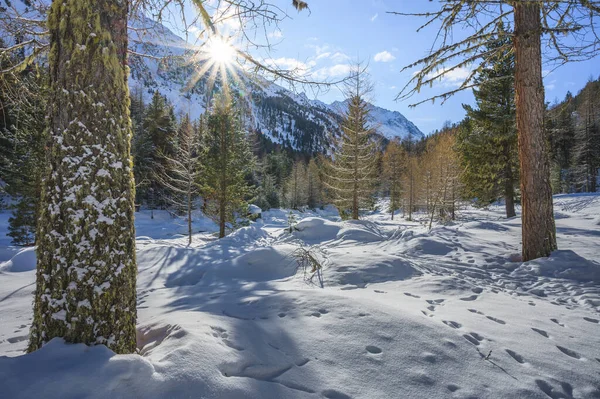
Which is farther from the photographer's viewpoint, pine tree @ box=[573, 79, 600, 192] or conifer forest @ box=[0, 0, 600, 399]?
pine tree @ box=[573, 79, 600, 192]

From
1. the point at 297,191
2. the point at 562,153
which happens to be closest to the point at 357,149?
the point at 297,191

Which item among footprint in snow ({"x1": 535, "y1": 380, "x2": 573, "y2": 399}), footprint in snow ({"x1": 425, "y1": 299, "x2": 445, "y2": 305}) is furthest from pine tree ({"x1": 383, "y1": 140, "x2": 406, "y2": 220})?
footprint in snow ({"x1": 535, "y1": 380, "x2": 573, "y2": 399})

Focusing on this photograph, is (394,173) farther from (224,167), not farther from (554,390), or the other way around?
(554,390)

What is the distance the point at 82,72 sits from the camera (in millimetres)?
2010

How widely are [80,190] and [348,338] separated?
2.44 m

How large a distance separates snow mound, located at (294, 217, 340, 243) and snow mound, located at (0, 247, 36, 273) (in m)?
7.59

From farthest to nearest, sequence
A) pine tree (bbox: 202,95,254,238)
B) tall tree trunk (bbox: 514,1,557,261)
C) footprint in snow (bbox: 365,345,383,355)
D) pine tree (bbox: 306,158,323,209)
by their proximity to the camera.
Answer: pine tree (bbox: 306,158,323,209) → pine tree (bbox: 202,95,254,238) → tall tree trunk (bbox: 514,1,557,261) → footprint in snow (bbox: 365,345,383,355)

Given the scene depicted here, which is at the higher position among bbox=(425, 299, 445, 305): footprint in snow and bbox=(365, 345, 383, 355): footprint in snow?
bbox=(365, 345, 383, 355): footprint in snow

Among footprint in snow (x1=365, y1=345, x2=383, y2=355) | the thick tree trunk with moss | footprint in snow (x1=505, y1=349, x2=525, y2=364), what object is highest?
the thick tree trunk with moss

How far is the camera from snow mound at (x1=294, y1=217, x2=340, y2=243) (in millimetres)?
9966

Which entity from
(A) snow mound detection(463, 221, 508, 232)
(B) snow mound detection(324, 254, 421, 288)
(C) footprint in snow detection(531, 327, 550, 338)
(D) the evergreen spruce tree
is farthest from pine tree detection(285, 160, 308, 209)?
(C) footprint in snow detection(531, 327, 550, 338)

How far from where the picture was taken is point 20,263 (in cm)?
636

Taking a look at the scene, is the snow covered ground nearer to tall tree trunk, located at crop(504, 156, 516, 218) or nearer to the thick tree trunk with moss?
the thick tree trunk with moss

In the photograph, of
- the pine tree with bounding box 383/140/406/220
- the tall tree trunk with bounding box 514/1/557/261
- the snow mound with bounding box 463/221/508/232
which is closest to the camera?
the tall tree trunk with bounding box 514/1/557/261
